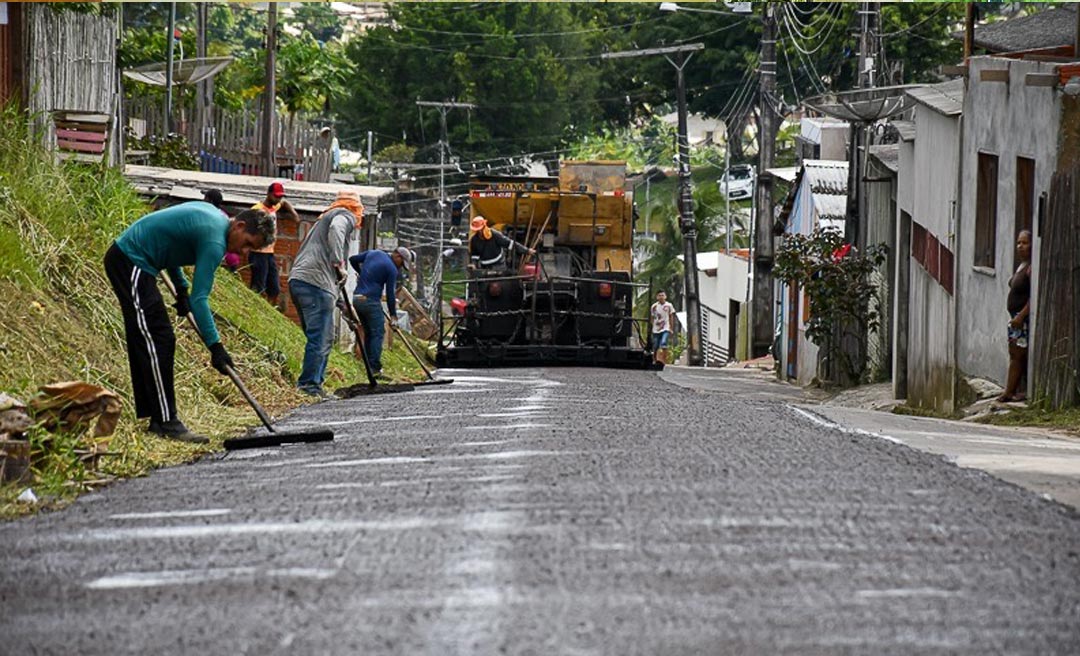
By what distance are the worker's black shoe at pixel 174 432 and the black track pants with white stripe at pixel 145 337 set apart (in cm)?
3

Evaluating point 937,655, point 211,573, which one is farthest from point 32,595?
point 937,655

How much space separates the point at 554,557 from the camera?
21.2ft

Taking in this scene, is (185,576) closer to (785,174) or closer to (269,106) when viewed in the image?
(269,106)

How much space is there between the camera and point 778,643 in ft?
17.6

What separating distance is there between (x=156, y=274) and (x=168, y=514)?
330 centimetres

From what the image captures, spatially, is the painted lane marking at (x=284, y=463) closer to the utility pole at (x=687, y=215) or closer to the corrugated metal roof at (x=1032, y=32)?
the corrugated metal roof at (x=1032, y=32)

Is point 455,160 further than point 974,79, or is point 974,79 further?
point 455,160

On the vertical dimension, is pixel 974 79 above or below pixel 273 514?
above

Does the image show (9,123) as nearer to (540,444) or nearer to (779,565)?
(540,444)

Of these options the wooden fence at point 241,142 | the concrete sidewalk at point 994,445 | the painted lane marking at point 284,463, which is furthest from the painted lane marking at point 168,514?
the wooden fence at point 241,142

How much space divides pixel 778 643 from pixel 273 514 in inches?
116

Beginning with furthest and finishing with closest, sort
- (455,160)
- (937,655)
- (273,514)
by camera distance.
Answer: (455,160)
(273,514)
(937,655)

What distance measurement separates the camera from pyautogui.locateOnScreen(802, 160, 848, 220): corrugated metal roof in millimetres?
29031

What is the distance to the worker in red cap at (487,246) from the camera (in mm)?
24500
